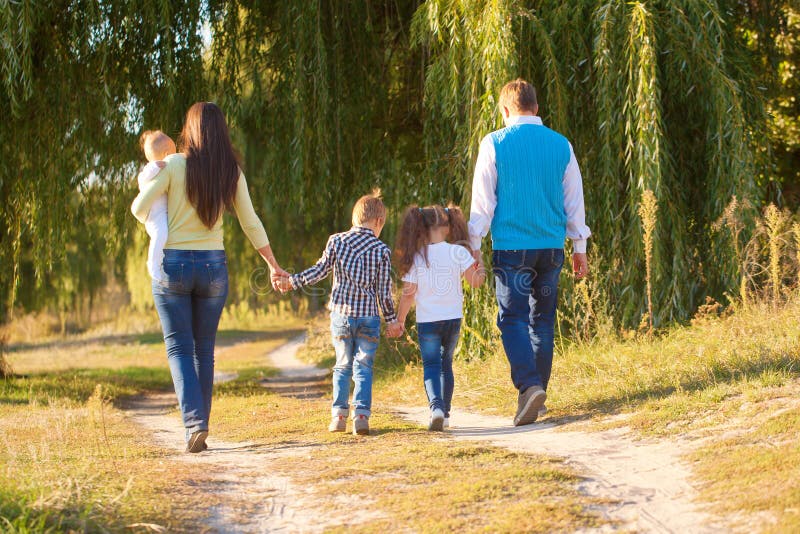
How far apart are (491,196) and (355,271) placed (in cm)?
94

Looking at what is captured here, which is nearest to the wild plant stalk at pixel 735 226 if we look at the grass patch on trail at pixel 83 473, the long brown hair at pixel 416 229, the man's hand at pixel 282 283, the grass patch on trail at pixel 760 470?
the long brown hair at pixel 416 229

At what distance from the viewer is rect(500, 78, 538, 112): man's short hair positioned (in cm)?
565

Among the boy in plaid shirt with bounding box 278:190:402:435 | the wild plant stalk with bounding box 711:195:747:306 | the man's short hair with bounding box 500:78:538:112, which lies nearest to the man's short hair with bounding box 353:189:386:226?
the boy in plaid shirt with bounding box 278:190:402:435

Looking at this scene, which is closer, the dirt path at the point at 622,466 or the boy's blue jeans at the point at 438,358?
the dirt path at the point at 622,466

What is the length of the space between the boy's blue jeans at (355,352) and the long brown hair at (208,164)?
3.29 ft

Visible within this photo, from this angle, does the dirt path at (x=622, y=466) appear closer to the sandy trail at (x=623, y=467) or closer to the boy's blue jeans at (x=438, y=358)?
the sandy trail at (x=623, y=467)

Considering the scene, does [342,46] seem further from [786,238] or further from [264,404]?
[786,238]

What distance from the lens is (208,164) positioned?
5289mm

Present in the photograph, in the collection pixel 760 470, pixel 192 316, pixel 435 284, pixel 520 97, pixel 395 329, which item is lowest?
pixel 760 470

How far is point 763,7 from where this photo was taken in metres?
9.19

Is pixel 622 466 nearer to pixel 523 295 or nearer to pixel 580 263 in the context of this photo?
pixel 523 295

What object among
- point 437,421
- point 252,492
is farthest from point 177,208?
point 437,421

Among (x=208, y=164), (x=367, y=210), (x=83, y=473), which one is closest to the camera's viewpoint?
(x=83, y=473)

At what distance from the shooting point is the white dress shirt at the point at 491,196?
5604 mm
